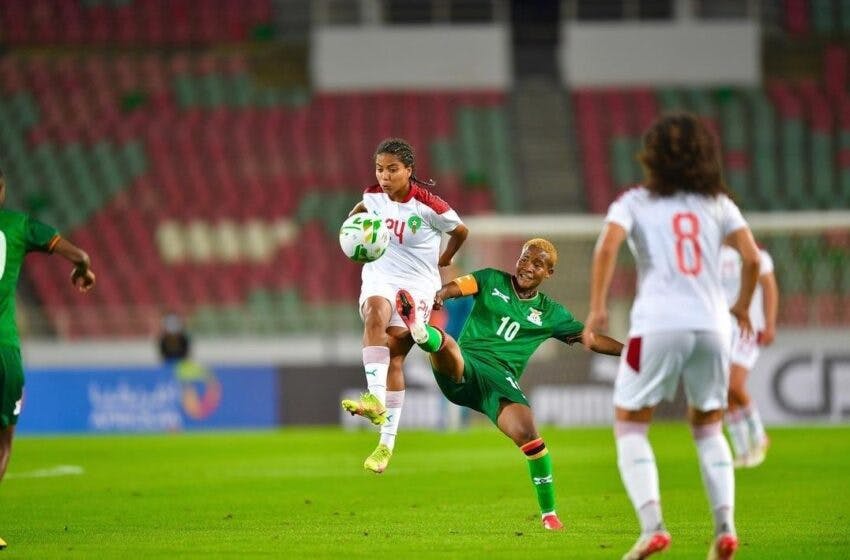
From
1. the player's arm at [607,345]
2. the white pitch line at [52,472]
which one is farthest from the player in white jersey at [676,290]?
the white pitch line at [52,472]

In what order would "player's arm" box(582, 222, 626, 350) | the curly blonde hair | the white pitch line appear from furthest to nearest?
1. the white pitch line
2. the curly blonde hair
3. "player's arm" box(582, 222, 626, 350)

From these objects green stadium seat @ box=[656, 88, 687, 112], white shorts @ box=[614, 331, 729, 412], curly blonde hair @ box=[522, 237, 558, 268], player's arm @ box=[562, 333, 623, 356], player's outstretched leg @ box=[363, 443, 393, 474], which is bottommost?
player's outstretched leg @ box=[363, 443, 393, 474]

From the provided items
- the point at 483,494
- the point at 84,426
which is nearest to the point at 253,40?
the point at 84,426

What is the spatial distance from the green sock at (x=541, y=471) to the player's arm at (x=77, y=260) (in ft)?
9.40

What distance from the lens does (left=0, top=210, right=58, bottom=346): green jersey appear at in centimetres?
842

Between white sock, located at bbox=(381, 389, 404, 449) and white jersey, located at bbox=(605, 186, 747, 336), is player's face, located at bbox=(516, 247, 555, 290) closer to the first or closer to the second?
white sock, located at bbox=(381, 389, 404, 449)

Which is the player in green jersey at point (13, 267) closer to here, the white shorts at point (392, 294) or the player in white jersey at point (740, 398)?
the white shorts at point (392, 294)

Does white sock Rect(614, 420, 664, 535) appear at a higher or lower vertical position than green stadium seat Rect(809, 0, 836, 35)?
lower

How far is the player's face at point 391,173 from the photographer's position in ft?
33.9

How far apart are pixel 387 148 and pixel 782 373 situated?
47.3 feet

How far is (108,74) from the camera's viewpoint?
112 ft

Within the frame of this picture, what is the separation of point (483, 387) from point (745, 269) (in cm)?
313

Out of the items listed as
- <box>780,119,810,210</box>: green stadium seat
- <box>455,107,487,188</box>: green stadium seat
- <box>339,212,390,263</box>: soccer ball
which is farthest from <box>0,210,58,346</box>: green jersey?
<box>780,119,810,210</box>: green stadium seat

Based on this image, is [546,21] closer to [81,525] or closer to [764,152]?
[764,152]
